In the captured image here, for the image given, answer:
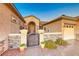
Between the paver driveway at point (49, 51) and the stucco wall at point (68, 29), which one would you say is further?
→ the stucco wall at point (68, 29)

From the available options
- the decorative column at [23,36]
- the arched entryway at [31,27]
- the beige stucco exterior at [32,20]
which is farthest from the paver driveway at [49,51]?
the beige stucco exterior at [32,20]

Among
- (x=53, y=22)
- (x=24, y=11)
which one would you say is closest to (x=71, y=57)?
(x=53, y=22)

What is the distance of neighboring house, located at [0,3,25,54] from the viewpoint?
2820 mm

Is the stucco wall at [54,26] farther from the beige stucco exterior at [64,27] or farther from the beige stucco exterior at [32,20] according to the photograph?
the beige stucco exterior at [32,20]

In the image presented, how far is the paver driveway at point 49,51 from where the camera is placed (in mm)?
2859

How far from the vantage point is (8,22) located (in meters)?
3.00

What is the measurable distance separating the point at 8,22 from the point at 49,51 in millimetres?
1132

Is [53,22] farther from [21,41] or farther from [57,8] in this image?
[21,41]

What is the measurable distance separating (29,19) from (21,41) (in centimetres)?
53

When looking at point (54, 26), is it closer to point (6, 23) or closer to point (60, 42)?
point (60, 42)

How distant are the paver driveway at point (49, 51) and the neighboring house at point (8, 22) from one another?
23 centimetres

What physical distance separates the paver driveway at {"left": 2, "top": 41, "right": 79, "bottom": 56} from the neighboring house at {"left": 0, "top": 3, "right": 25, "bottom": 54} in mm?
226

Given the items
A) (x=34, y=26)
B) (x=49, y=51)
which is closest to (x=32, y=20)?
(x=34, y=26)

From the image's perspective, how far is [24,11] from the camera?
294 centimetres
